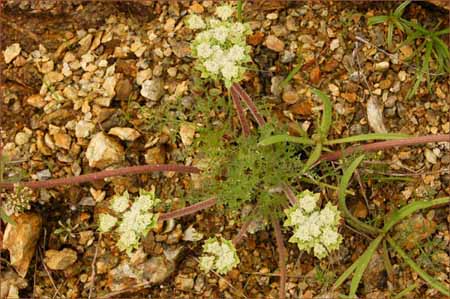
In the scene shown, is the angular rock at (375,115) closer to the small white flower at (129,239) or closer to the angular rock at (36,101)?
Result: the small white flower at (129,239)

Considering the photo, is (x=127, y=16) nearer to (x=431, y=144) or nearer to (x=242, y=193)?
(x=242, y=193)

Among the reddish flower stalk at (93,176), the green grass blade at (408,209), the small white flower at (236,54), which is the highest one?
the small white flower at (236,54)

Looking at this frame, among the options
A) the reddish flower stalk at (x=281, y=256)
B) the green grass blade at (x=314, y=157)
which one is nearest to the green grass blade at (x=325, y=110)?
the green grass blade at (x=314, y=157)

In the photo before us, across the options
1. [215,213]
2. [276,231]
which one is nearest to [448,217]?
[276,231]

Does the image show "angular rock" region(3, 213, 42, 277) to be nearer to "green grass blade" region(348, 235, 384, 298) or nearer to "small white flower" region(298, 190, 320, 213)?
"small white flower" region(298, 190, 320, 213)

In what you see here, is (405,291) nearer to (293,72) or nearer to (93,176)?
(293,72)

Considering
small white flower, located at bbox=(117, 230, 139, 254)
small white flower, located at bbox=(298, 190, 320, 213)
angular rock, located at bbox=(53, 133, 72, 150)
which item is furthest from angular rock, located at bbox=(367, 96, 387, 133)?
angular rock, located at bbox=(53, 133, 72, 150)
